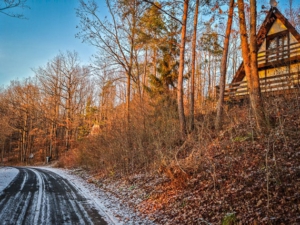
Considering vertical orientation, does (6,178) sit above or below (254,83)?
below

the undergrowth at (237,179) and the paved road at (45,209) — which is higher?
the undergrowth at (237,179)

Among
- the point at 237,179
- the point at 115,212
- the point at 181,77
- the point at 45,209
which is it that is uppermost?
the point at 181,77

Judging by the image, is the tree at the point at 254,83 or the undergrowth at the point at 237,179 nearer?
the undergrowth at the point at 237,179

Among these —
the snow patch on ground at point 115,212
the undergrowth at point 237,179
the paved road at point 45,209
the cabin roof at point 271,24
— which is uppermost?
the cabin roof at point 271,24

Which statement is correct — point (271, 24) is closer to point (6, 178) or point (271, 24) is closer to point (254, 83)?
point (254, 83)

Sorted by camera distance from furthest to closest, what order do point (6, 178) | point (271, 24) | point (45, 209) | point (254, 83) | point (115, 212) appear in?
point (271, 24) → point (6, 178) → point (254, 83) → point (115, 212) → point (45, 209)

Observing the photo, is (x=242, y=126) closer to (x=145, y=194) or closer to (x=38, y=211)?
(x=145, y=194)

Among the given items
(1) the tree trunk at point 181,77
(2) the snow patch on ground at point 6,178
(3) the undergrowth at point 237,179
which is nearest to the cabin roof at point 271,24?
(1) the tree trunk at point 181,77

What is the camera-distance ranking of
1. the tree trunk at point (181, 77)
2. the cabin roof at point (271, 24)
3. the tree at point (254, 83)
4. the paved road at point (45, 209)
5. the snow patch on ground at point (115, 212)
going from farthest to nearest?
the cabin roof at point (271, 24) → the tree trunk at point (181, 77) → the tree at point (254, 83) → the snow patch on ground at point (115, 212) → the paved road at point (45, 209)

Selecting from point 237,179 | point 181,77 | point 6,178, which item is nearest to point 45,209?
point 237,179

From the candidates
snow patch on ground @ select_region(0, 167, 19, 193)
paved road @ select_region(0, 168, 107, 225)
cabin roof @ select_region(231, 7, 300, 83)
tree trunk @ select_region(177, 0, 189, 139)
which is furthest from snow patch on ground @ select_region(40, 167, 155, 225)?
cabin roof @ select_region(231, 7, 300, 83)

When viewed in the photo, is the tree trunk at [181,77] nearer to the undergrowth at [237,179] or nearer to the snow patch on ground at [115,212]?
the undergrowth at [237,179]

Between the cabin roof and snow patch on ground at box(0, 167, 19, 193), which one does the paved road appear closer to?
snow patch on ground at box(0, 167, 19, 193)

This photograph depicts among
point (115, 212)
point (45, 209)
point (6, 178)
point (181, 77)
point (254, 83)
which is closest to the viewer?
point (45, 209)
